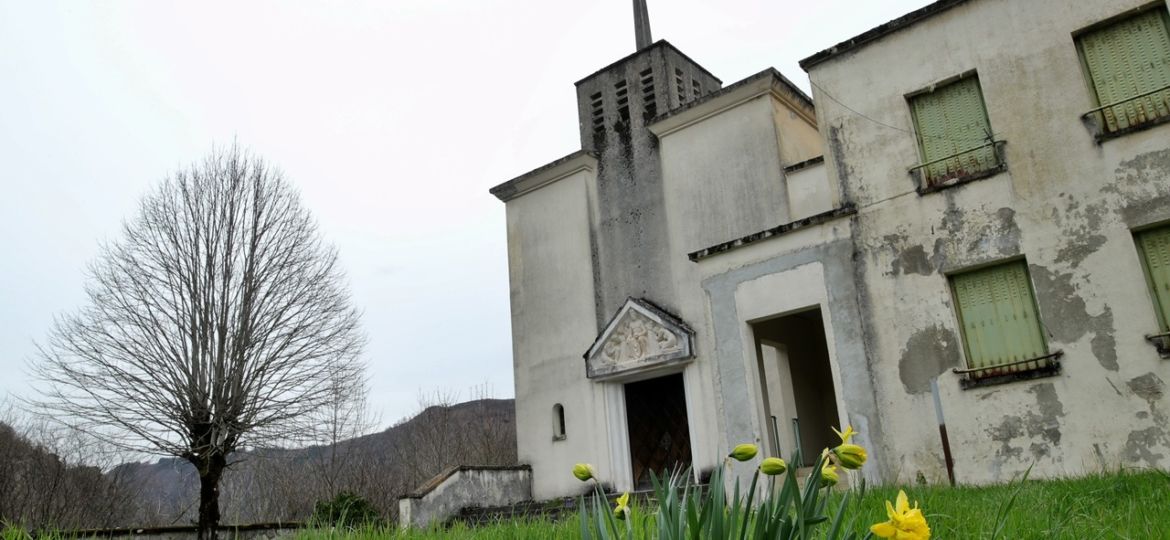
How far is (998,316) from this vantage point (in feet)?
34.7

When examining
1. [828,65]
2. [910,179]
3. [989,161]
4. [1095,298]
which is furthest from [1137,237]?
[828,65]

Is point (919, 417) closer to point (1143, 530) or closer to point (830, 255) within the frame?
point (830, 255)

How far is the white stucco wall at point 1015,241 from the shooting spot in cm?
954

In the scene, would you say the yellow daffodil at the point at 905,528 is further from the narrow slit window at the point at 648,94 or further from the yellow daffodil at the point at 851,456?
the narrow slit window at the point at 648,94

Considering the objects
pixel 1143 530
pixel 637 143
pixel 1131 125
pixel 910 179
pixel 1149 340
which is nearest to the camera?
pixel 1143 530

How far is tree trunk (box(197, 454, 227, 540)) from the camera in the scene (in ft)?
49.3

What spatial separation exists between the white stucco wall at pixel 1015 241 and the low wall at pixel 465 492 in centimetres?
836

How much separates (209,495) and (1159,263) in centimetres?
1636

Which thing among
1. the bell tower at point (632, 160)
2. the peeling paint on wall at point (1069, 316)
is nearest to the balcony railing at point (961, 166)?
the peeling paint on wall at point (1069, 316)

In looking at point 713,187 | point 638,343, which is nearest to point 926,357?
point 713,187

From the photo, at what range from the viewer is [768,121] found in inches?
603

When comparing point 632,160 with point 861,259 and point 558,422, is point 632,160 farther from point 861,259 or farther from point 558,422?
point 861,259

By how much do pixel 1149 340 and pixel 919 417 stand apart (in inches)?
110

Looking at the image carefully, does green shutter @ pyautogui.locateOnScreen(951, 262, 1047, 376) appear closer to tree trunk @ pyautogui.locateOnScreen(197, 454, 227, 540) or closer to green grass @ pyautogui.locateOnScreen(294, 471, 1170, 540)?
green grass @ pyautogui.locateOnScreen(294, 471, 1170, 540)
